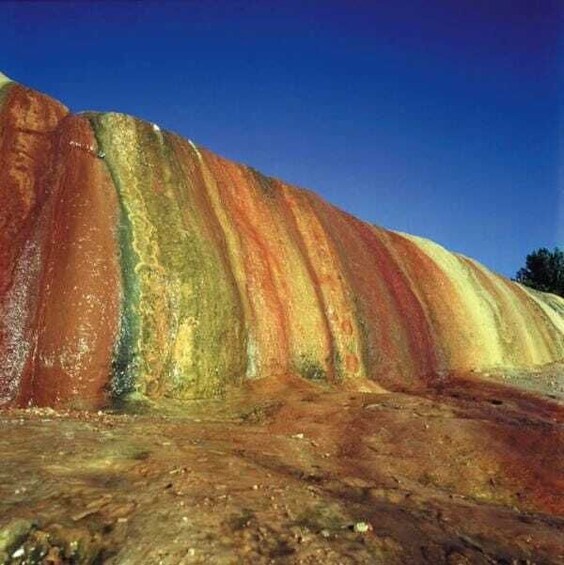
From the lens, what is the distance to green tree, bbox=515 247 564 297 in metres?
33.8

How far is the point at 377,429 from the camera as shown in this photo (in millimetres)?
7875

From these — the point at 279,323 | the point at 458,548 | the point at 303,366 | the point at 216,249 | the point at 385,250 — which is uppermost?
the point at 385,250

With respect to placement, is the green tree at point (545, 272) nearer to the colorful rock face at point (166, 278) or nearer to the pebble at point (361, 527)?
the colorful rock face at point (166, 278)

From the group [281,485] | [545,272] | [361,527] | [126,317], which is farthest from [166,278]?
[545,272]

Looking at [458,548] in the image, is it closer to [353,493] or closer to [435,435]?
[353,493]

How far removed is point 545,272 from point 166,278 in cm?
3020

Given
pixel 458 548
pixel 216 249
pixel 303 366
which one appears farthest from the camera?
pixel 303 366

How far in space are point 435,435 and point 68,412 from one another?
4.86 m

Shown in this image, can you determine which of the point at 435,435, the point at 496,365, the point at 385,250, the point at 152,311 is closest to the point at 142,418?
the point at 152,311

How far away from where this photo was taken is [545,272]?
113 ft

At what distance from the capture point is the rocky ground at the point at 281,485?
3.50 m

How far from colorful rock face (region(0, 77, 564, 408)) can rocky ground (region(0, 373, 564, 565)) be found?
3.36 ft

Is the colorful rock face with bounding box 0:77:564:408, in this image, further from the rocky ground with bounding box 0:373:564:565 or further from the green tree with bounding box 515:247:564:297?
the green tree with bounding box 515:247:564:297

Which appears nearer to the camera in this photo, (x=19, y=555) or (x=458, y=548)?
(x=19, y=555)
